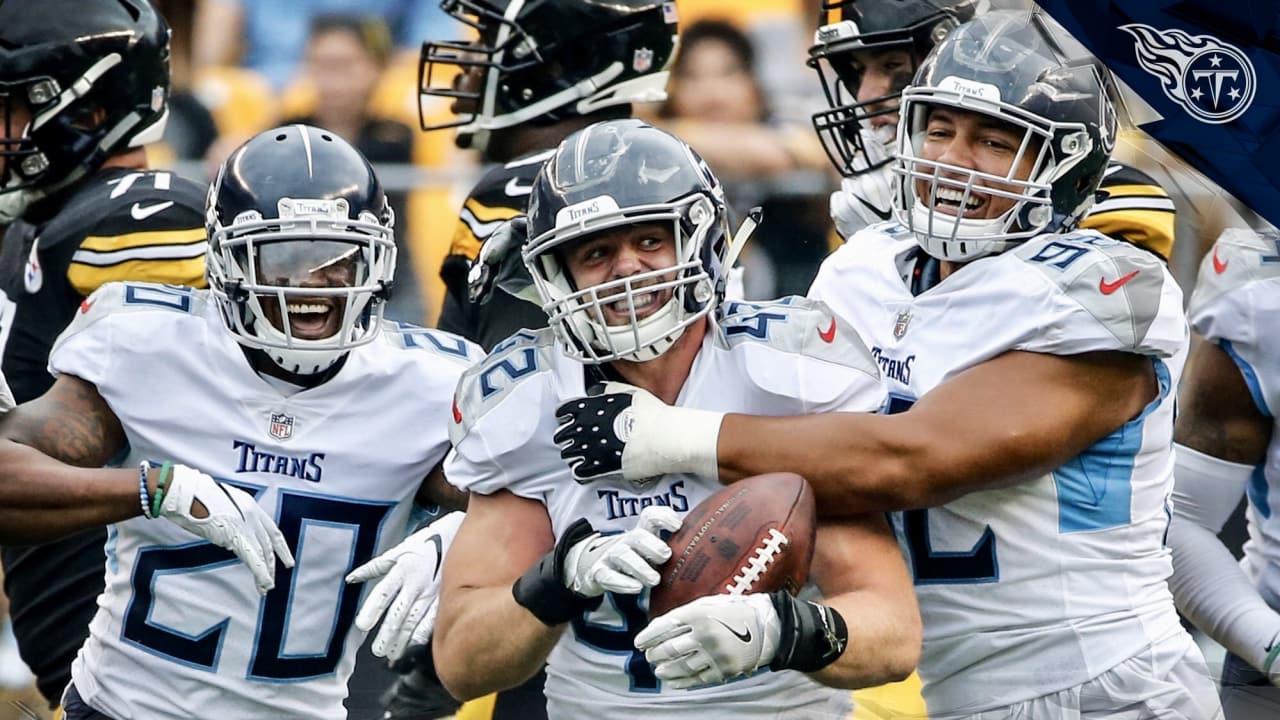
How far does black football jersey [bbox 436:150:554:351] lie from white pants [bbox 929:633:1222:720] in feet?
4.79

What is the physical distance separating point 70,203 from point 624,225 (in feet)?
5.92

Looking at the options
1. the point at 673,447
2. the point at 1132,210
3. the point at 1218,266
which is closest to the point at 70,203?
the point at 673,447

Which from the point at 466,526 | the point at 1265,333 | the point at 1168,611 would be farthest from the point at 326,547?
the point at 1265,333

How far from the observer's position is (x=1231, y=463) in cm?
369

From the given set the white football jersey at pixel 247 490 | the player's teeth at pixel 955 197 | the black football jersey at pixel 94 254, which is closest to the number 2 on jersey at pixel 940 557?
the player's teeth at pixel 955 197

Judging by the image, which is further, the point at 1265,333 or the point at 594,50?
the point at 594,50

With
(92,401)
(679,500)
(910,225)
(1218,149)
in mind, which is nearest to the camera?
(1218,149)

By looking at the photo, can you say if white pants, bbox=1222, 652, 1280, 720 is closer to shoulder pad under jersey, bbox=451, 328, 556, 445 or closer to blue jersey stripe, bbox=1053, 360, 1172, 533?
blue jersey stripe, bbox=1053, 360, 1172, 533

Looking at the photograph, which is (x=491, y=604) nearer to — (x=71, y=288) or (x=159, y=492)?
(x=159, y=492)

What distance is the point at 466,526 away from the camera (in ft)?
9.71

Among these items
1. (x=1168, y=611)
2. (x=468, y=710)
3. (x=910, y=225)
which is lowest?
(x=468, y=710)

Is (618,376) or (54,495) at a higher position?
(618,376)

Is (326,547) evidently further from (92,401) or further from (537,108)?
(537,108)

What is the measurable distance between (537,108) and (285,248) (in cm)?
141
